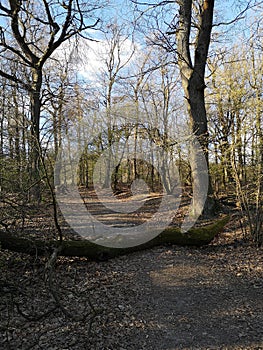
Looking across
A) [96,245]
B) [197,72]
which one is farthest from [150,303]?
[197,72]

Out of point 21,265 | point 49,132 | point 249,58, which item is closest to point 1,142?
point 49,132

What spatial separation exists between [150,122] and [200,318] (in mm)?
11082

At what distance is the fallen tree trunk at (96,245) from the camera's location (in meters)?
3.84

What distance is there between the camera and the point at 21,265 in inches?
158

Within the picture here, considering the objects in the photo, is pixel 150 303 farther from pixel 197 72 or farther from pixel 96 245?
pixel 197 72

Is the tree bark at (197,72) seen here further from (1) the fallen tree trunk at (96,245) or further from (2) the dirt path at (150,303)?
(2) the dirt path at (150,303)

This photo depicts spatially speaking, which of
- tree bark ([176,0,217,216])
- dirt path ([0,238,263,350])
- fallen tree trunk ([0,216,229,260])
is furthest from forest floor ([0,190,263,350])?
tree bark ([176,0,217,216])

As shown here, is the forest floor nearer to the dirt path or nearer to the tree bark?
the dirt path

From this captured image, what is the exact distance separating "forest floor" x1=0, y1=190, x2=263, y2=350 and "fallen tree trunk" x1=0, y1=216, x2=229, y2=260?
0.51 ft

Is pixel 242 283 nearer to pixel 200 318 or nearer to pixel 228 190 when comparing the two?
pixel 200 318

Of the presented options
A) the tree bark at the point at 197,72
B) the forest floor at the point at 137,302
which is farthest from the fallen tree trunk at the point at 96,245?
the tree bark at the point at 197,72

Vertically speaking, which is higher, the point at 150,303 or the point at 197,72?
the point at 197,72

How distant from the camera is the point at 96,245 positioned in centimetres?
456

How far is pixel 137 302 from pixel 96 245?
1.54m
